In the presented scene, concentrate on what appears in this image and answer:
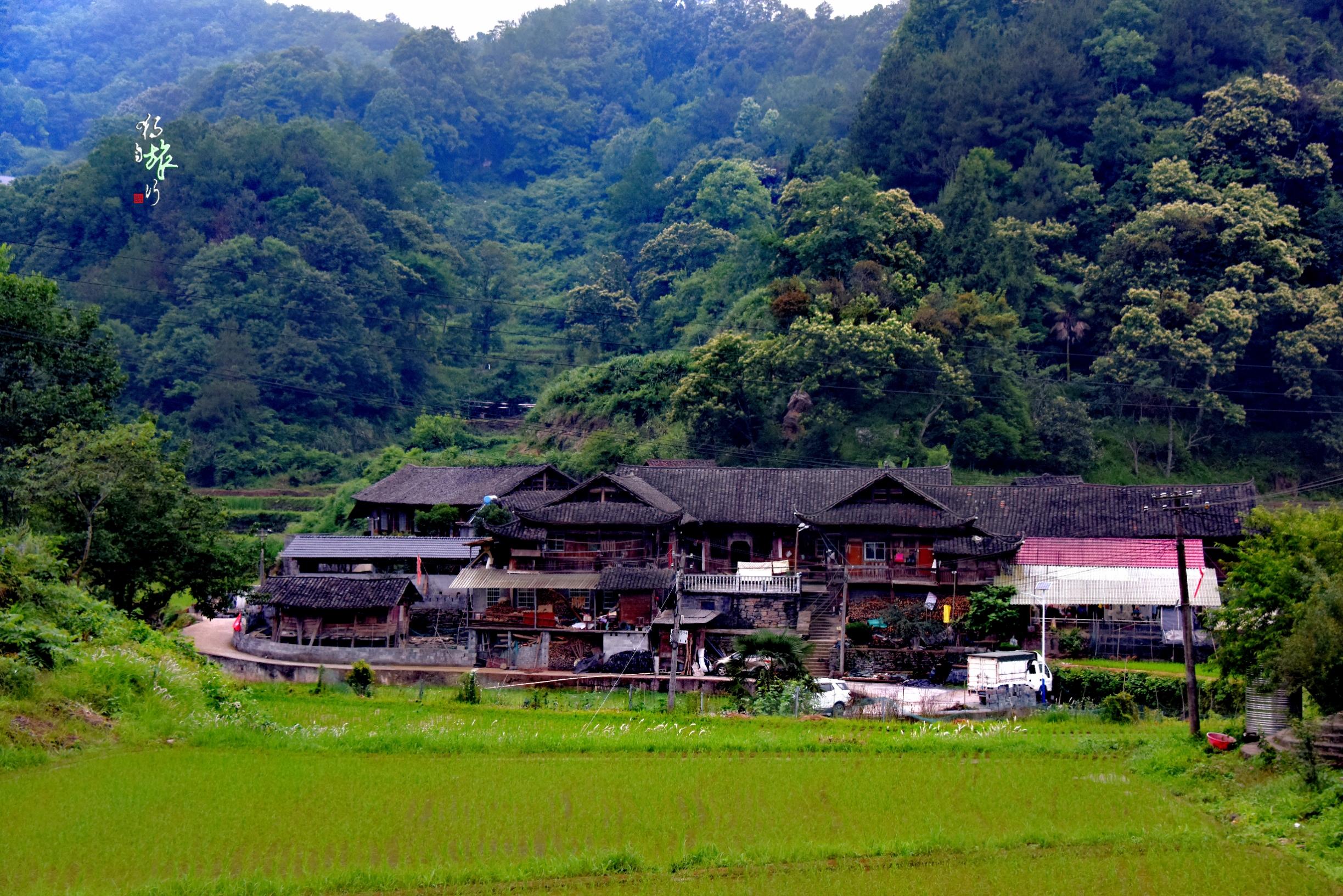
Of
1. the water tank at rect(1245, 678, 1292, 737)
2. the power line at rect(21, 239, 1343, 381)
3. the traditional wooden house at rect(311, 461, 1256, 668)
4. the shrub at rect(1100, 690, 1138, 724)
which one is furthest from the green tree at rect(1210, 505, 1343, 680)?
the power line at rect(21, 239, 1343, 381)

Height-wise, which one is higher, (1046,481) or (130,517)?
(1046,481)

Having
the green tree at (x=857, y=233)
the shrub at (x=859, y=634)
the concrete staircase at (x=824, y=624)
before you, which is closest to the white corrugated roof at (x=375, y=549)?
the concrete staircase at (x=824, y=624)

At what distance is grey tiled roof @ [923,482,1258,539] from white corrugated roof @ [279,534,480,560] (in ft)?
53.9

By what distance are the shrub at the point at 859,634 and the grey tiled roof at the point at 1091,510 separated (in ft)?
16.9

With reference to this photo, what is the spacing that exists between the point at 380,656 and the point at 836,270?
30.0 meters

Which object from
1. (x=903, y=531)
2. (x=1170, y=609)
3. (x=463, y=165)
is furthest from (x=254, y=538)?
(x=463, y=165)

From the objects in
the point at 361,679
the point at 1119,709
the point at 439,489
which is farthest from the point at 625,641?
the point at 439,489

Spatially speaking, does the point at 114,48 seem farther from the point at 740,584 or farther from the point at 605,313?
the point at 740,584

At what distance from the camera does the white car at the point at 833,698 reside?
28.0m

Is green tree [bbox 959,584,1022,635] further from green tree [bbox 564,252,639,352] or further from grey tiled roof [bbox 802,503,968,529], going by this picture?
green tree [bbox 564,252,639,352]

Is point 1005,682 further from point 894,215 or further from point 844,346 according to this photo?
point 894,215

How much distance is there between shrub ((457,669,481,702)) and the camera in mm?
29703

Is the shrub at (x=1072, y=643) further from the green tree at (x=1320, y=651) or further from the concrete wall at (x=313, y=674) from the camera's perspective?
the concrete wall at (x=313, y=674)

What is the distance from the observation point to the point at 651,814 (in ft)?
57.8
